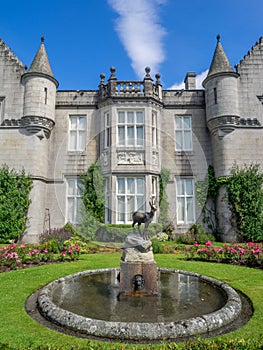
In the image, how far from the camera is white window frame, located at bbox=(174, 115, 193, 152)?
1853 cm

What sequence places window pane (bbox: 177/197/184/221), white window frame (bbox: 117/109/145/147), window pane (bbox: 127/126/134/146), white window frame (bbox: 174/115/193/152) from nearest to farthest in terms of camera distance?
white window frame (bbox: 117/109/145/147), window pane (bbox: 127/126/134/146), window pane (bbox: 177/197/184/221), white window frame (bbox: 174/115/193/152)

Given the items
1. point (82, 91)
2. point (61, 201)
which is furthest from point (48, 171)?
point (82, 91)

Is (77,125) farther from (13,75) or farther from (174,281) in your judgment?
(174,281)

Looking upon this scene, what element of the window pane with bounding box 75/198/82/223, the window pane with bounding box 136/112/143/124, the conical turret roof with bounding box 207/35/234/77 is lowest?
the window pane with bounding box 75/198/82/223

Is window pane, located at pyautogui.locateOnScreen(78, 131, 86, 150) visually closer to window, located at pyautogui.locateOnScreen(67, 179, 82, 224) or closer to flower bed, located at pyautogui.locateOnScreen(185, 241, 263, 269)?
window, located at pyautogui.locateOnScreen(67, 179, 82, 224)

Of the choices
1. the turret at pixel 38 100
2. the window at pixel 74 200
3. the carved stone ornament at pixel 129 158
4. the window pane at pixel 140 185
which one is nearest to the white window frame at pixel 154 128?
the carved stone ornament at pixel 129 158

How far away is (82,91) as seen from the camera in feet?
61.6

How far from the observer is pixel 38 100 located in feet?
56.6

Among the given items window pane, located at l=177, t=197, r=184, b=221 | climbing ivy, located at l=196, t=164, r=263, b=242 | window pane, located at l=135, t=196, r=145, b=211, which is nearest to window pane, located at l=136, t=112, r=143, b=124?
window pane, located at l=135, t=196, r=145, b=211

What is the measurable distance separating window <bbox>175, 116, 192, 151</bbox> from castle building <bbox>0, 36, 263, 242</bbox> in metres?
0.07

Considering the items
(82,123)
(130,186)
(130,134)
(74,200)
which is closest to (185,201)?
(130,186)

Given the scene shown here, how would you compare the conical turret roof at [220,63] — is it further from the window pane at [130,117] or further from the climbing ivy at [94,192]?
the climbing ivy at [94,192]

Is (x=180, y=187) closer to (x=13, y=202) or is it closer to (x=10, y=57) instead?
(x=13, y=202)

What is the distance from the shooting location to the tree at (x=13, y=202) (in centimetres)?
1592
